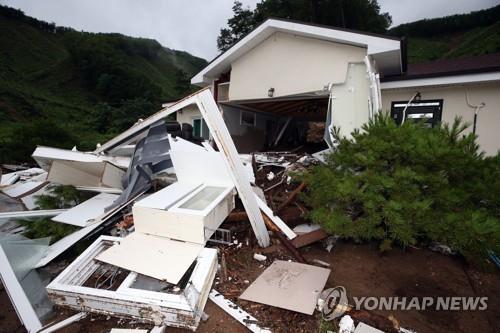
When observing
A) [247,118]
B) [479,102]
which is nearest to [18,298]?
[479,102]

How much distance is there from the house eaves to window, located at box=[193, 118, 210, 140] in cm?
217

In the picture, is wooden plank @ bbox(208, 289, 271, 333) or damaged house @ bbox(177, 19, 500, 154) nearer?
wooden plank @ bbox(208, 289, 271, 333)

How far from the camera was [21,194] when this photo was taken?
14.3 ft

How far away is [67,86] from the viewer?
89.6 feet

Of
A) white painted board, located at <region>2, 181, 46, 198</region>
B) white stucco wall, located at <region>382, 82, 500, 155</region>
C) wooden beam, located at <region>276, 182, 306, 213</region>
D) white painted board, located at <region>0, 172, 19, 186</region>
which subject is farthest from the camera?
white painted board, located at <region>0, 172, 19, 186</region>

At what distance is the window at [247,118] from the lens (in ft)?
30.8

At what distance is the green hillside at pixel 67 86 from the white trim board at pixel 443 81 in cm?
1134

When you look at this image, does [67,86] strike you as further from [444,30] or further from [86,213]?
[444,30]

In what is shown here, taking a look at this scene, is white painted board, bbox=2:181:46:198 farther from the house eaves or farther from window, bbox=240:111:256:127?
window, bbox=240:111:256:127

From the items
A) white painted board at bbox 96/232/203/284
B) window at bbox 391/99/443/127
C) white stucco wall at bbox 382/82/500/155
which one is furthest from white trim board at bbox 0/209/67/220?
white stucco wall at bbox 382/82/500/155

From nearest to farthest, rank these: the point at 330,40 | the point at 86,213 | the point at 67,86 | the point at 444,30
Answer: the point at 86,213 → the point at 330,40 → the point at 67,86 → the point at 444,30

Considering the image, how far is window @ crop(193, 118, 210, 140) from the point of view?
8967 millimetres

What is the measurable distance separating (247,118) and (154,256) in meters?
7.96
